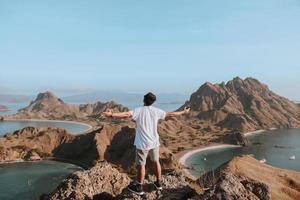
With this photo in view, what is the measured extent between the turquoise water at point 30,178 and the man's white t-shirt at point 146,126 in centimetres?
6458

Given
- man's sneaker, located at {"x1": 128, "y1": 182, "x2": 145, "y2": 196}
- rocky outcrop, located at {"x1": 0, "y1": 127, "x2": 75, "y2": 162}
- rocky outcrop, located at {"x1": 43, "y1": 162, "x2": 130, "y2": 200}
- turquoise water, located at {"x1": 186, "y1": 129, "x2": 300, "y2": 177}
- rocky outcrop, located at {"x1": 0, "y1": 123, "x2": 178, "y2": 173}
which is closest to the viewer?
man's sneaker, located at {"x1": 128, "y1": 182, "x2": 145, "y2": 196}

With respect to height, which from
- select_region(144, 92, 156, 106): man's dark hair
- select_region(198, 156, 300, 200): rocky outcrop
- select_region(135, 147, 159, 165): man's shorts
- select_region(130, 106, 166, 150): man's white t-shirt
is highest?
select_region(144, 92, 156, 106): man's dark hair

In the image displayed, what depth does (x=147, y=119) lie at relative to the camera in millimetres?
12906

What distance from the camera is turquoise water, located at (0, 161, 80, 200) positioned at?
83.5 metres

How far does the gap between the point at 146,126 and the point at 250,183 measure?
4117 millimetres

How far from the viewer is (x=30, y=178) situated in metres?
102

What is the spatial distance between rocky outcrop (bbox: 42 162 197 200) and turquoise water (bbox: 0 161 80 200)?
5990 centimetres

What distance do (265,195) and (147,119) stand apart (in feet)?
15.3

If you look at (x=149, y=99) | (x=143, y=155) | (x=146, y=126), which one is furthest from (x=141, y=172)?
(x=149, y=99)

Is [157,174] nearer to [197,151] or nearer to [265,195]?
[265,195]

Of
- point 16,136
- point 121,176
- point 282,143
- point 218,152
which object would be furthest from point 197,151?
point 121,176

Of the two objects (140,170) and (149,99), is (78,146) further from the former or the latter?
(149,99)

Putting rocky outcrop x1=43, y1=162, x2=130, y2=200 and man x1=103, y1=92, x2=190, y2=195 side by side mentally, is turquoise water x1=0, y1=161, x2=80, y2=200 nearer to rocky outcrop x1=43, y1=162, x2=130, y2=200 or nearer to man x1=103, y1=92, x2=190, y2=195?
rocky outcrop x1=43, y1=162, x2=130, y2=200

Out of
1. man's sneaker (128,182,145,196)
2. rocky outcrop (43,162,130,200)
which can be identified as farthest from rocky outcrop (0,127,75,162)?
man's sneaker (128,182,145,196)
